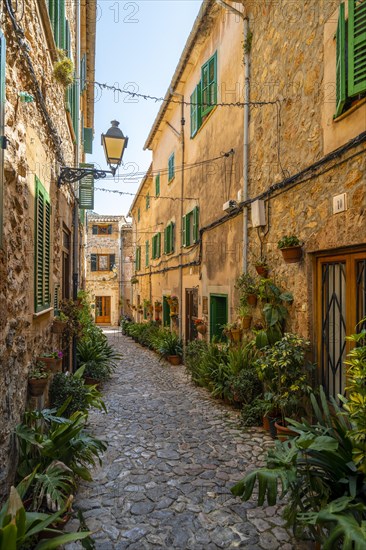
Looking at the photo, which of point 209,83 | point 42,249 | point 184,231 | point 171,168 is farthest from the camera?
point 171,168

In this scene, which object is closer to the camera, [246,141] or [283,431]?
[283,431]

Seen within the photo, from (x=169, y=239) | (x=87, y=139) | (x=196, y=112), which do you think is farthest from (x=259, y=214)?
(x=87, y=139)

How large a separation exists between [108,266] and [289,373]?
78.5ft

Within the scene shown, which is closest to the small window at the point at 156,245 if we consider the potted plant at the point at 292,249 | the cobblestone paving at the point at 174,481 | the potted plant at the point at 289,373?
the cobblestone paving at the point at 174,481

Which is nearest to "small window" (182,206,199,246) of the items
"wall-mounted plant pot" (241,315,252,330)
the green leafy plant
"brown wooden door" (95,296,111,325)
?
"wall-mounted plant pot" (241,315,252,330)

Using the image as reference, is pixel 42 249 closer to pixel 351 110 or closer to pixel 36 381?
pixel 36 381

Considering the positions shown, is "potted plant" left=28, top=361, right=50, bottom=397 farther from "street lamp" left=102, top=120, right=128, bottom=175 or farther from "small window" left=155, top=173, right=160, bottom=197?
"small window" left=155, top=173, right=160, bottom=197

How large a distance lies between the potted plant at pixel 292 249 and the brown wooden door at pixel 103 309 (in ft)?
77.2

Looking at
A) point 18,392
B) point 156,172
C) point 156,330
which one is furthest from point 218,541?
point 156,172

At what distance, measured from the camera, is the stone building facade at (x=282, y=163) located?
12.5 feet

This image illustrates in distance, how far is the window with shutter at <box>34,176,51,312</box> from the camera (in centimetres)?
401

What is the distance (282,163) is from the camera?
5.32 m

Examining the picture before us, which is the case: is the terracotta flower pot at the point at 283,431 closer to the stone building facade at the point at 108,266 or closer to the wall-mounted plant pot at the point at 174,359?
the wall-mounted plant pot at the point at 174,359

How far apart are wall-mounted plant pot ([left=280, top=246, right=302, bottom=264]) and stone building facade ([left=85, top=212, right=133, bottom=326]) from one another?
74.5ft
